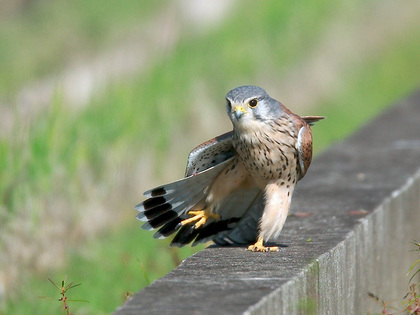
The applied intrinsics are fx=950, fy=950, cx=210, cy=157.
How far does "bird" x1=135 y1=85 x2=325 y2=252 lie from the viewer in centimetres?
419

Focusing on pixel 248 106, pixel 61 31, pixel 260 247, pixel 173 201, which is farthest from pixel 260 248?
pixel 61 31

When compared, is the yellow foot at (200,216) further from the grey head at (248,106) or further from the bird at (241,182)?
the grey head at (248,106)

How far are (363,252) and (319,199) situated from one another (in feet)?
2.92

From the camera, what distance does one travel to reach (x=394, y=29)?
15.6 meters

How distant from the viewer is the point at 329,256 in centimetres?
384

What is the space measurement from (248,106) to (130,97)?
3726mm

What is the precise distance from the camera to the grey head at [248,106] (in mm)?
4141

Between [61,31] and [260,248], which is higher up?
[61,31]

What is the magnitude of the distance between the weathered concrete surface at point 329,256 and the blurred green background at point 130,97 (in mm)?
935

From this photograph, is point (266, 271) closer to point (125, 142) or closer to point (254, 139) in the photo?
point (254, 139)

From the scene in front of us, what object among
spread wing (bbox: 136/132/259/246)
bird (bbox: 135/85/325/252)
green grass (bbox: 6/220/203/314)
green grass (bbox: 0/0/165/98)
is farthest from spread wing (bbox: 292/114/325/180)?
green grass (bbox: 0/0/165/98)

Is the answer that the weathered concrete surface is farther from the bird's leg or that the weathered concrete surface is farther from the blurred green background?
the blurred green background

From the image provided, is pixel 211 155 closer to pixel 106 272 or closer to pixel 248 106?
pixel 248 106

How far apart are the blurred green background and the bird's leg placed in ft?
2.19
